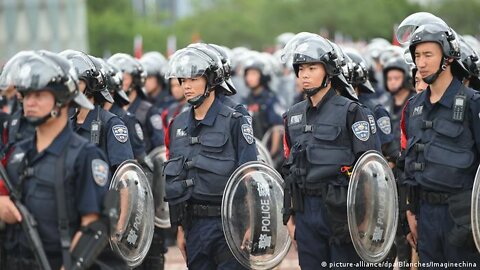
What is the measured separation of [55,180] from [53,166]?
0.33 ft

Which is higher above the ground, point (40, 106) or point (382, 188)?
point (40, 106)

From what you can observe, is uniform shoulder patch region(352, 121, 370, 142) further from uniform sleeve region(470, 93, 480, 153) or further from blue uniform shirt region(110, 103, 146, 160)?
blue uniform shirt region(110, 103, 146, 160)

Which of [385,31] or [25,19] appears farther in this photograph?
[385,31]

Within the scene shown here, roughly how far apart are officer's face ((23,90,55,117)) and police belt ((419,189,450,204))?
118 inches

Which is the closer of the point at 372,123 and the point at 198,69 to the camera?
the point at 372,123

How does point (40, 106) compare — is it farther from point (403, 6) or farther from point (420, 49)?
point (403, 6)

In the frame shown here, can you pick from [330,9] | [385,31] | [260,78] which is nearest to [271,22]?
[330,9]

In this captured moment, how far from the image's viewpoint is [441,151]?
9117 mm

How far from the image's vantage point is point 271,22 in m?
72.9

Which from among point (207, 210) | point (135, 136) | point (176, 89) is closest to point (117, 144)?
point (207, 210)

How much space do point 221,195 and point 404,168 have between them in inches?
53.3

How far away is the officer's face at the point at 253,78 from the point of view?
18.1 metres

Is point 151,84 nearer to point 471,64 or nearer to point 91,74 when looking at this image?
point 91,74

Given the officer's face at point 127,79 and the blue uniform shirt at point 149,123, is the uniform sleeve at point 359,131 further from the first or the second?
the officer's face at point 127,79
